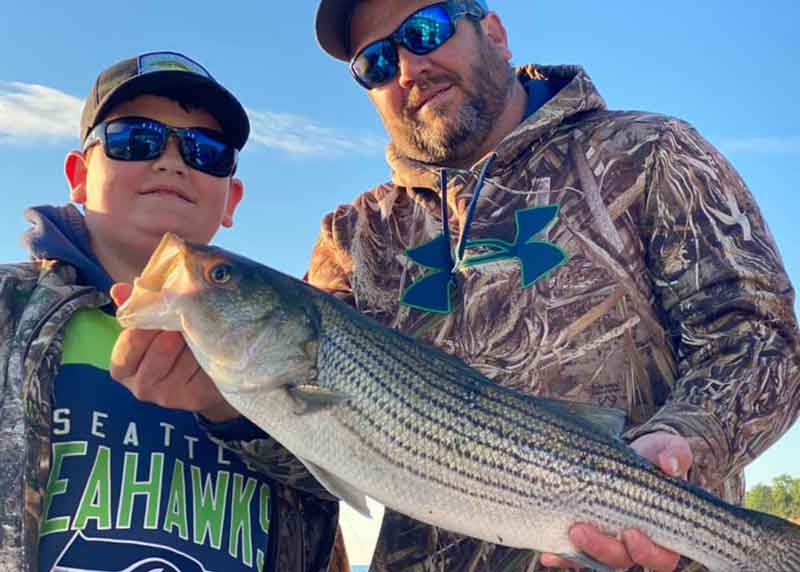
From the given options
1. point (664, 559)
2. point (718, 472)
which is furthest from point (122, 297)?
point (718, 472)

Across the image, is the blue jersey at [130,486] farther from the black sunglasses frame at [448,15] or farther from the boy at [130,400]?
the black sunglasses frame at [448,15]

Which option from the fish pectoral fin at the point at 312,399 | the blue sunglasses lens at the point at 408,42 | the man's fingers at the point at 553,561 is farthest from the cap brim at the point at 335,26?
the man's fingers at the point at 553,561

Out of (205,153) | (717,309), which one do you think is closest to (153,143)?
(205,153)

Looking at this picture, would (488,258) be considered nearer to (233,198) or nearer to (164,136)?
(233,198)

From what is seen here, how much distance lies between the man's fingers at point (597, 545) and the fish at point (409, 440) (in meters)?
0.04

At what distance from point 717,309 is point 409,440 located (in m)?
1.91

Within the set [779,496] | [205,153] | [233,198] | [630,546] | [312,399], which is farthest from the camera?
[779,496]

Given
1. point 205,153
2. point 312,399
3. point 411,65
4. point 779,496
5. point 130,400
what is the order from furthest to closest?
point 779,496 → point 411,65 → point 205,153 → point 130,400 → point 312,399

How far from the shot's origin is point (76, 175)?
517 centimetres

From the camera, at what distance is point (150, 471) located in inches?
173

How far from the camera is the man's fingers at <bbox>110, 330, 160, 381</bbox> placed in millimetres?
3867

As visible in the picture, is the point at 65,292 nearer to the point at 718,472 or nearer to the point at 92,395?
the point at 92,395

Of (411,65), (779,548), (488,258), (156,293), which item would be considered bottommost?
(779,548)

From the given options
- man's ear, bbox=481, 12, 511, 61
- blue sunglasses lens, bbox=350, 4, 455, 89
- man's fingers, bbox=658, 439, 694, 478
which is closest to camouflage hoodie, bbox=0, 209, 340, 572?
man's fingers, bbox=658, 439, 694, 478
